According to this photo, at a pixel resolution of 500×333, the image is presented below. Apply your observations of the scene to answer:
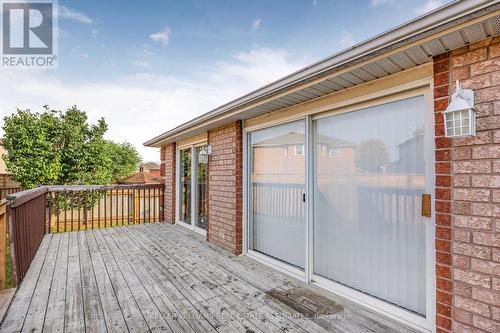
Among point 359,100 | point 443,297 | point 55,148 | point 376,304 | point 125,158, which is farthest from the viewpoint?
point 125,158

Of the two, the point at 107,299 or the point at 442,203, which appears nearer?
Result: the point at 442,203

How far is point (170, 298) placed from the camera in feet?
8.81

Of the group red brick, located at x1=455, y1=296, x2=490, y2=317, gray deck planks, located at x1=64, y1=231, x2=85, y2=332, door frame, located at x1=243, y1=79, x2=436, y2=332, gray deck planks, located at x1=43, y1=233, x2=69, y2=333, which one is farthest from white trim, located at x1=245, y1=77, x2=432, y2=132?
gray deck planks, located at x1=43, y1=233, x2=69, y2=333

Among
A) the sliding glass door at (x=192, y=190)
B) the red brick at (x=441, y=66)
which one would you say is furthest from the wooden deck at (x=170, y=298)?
the red brick at (x=441, y=66)

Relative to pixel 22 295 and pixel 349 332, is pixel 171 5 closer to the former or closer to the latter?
pixel 22 295

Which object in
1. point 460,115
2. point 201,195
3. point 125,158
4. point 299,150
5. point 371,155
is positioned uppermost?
point 125,158

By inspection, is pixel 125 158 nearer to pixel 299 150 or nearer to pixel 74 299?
pixel 74 299

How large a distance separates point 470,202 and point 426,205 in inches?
12.2

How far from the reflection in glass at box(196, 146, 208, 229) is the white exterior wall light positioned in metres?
4.37

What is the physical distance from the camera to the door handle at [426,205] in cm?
203

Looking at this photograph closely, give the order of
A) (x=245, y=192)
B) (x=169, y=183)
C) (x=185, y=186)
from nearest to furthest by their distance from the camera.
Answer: (x=245, y=192) → (x=185, y=186) → (x=169, y=183)

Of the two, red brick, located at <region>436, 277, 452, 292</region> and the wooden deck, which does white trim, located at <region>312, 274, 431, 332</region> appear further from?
red brick, located at <region>436, 277, 452, 292</region>

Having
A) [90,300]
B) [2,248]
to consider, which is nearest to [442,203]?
[90,300]

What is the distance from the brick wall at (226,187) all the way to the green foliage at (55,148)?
6.53 meters
